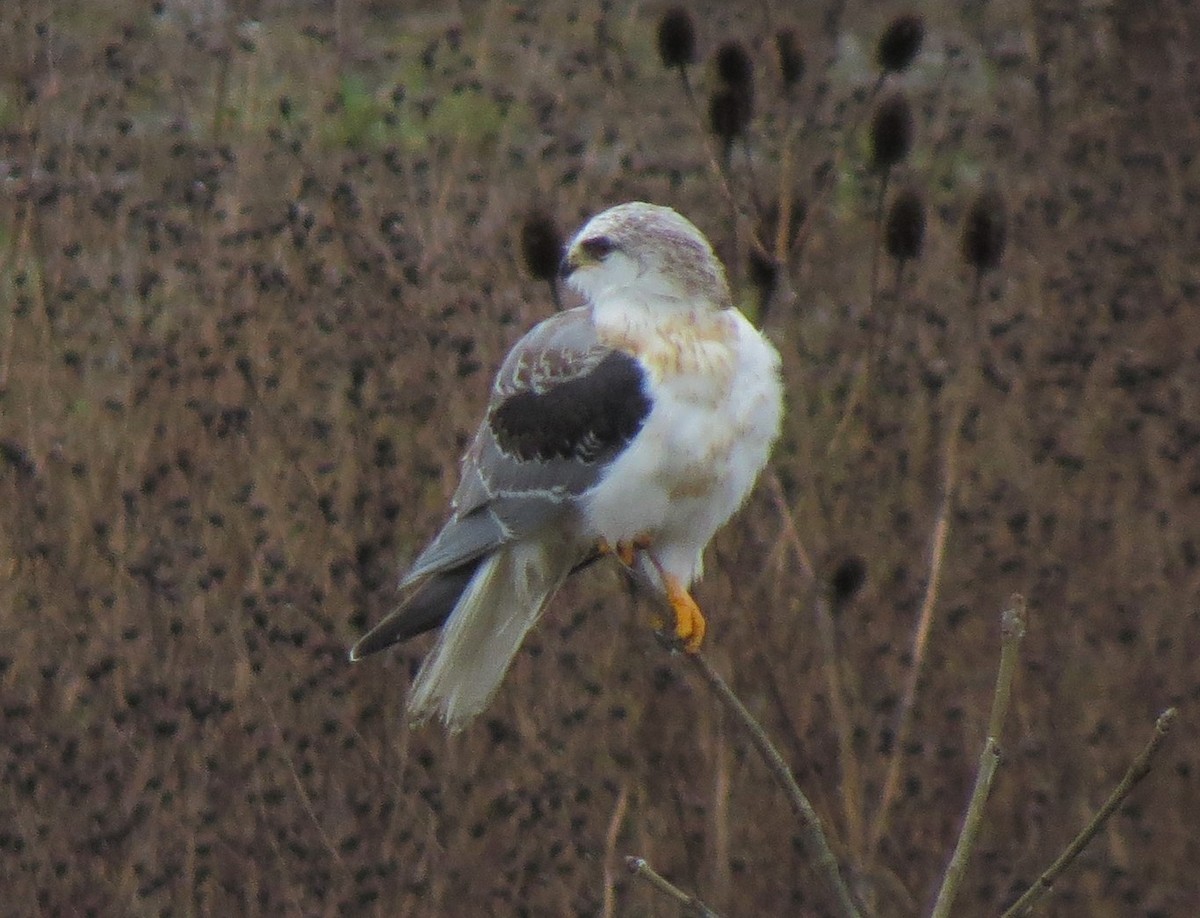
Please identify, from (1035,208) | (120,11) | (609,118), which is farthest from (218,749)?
(120,11)

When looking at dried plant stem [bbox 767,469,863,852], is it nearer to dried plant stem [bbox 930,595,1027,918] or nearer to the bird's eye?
the bird's eye

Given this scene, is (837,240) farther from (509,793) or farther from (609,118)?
(509,793)

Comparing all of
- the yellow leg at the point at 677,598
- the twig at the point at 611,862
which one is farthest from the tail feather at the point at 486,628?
the twig at the point at 611,862

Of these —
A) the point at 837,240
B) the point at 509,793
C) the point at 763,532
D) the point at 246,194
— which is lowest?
the point at 509,793

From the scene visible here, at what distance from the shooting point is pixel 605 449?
9.70 feet

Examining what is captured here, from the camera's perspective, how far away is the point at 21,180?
4945mm

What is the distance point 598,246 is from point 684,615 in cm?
60

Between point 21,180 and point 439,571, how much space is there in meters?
2.44

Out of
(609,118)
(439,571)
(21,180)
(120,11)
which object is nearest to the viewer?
(439,571)

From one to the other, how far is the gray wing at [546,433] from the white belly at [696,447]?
36mm

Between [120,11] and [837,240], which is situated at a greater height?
[120,11]

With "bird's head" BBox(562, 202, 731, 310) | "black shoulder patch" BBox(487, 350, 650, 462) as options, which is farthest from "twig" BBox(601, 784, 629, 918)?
"bird's head" BBox(562, 202, 731, 310)

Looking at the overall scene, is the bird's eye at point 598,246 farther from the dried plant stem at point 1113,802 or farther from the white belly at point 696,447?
the dried plant stem at point 1113,802

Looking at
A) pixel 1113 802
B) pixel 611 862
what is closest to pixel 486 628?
pixel 611 862
